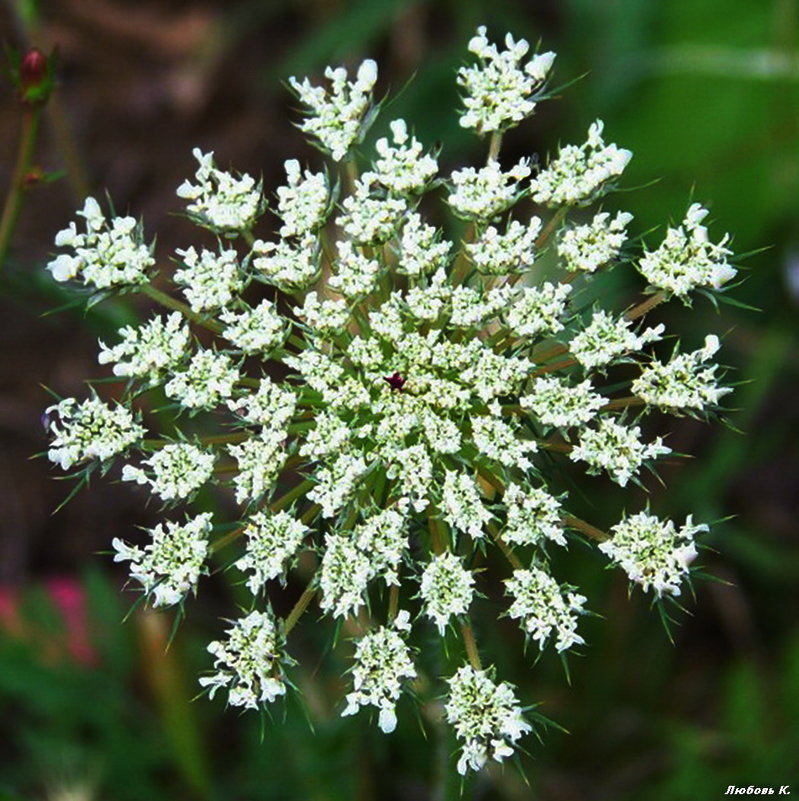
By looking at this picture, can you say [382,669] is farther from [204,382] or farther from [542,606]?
[204,382]

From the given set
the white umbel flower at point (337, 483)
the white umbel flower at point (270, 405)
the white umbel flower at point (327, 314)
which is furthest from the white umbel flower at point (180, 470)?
the white umbel flower at point (327, 314)

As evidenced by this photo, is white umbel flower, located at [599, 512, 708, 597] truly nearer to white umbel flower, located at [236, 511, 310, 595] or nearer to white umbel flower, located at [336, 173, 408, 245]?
white umbel flower, located at [236, 511, 310, 595]

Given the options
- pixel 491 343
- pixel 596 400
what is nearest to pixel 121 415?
pixel 491 343

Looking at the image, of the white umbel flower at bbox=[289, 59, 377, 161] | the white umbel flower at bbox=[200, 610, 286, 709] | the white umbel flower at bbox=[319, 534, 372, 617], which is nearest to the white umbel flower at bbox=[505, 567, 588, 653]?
the white umbel flower at bbox=[319, 534, 372, 617]

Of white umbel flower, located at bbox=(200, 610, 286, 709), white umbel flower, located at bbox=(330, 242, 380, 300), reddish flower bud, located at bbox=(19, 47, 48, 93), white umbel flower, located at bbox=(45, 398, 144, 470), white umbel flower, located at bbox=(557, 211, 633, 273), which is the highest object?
reddish flower bud, located at bbox=(19, 47, 48, 93)

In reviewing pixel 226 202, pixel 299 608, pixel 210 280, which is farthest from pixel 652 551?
pixel 226 202
